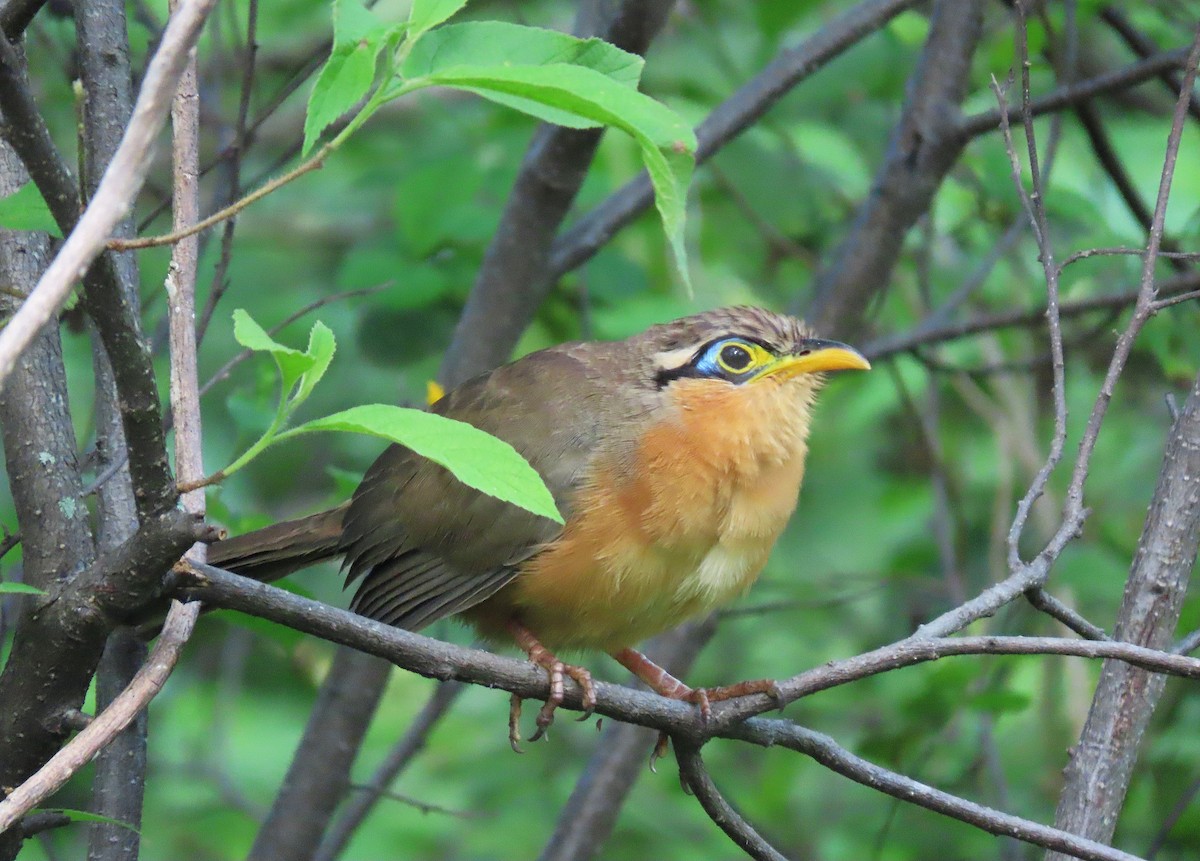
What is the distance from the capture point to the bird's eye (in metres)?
4.23

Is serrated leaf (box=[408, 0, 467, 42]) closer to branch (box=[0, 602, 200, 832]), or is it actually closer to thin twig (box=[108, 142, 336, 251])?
thin twig (box=[108, 142, 336, 251])

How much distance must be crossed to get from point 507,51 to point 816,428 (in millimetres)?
6509

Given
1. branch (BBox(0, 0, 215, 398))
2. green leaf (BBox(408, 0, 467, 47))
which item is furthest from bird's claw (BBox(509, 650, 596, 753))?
branch (BBox(0, 0, 215, 398))

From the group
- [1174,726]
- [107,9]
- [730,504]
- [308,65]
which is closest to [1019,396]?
[1174,726]

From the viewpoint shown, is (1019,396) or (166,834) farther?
(1019,396)

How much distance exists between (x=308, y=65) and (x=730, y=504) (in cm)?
205

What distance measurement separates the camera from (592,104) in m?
1.77

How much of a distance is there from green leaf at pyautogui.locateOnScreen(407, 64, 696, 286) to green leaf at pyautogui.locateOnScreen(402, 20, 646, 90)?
50mm

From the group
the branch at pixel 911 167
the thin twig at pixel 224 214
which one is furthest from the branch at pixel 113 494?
the branch at pixel 911 167

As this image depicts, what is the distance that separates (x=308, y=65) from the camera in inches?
171

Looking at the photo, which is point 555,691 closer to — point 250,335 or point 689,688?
point 689,688

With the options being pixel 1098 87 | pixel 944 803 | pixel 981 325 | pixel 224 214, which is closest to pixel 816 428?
pixel 981 325

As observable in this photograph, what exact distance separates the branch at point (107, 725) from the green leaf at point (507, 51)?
110 centimetres

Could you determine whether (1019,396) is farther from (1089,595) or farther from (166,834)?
(166,834)
